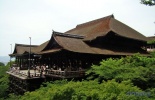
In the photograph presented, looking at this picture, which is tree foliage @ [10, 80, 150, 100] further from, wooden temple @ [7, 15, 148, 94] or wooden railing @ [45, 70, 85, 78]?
wooden temple @ [7, 15, 148, 94]

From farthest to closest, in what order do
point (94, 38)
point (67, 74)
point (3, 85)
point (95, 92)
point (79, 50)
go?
point (3, 85) → point (94, 38) → point (79, 50) → point (67, 74) → point (95, 92)

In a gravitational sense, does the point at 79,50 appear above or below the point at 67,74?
above

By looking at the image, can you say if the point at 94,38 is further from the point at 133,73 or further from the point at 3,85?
the point at 3,85

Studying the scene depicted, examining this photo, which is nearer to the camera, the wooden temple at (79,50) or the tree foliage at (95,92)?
the tree foliage at (95,92)

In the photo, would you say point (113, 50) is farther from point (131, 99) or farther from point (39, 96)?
point (131, 99)

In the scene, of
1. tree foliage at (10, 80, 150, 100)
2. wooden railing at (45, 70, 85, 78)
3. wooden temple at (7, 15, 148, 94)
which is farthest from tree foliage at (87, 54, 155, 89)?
wooden temple at (7, 15, 148, 94)

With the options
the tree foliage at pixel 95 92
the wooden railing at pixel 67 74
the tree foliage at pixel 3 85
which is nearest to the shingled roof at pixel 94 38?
the wooden railing at pixel 67 74

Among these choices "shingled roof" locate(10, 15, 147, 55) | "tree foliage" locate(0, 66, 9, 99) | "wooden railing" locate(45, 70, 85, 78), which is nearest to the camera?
"wooden railing" locate(45, 70, 85, 78)

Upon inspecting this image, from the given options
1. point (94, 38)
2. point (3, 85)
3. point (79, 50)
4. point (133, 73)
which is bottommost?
point (3, 85)

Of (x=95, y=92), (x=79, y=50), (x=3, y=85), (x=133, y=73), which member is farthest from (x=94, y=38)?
(x=3, y=85)

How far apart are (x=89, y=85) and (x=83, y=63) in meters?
13.0

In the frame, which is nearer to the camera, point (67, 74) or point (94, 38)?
point (67, 74)

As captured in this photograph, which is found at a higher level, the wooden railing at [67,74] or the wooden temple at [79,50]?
the wooden temple at [79,50]

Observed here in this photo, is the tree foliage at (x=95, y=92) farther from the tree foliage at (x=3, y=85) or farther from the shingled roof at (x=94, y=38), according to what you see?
the tree foliage at (x=3, y=85)
